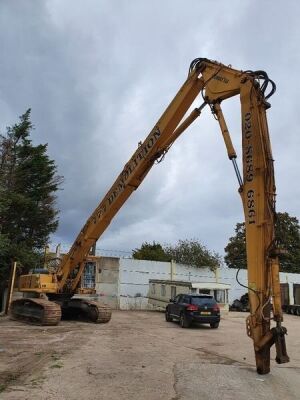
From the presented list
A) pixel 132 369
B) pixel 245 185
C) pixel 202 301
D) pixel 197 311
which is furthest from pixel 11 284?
pixel 245 185

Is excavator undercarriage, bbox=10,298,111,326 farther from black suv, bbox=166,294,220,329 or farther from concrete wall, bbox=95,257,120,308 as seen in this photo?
concrete wall, bbox=95,257,120,308

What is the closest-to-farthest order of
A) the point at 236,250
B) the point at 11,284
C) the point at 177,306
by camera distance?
the point at 177,306 < the point at 11,284 < the point at 236,250

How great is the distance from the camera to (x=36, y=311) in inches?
850

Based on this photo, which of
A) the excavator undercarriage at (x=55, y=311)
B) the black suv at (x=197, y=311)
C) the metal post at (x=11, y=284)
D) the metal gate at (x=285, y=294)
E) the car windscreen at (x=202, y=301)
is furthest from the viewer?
the metal gate at (x=285, y=294)

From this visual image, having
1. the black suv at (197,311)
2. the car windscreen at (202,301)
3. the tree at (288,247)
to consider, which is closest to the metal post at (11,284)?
the black suv at (197,311)

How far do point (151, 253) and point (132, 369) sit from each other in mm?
47608

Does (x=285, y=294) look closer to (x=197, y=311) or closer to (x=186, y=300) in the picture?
(x=186, y=300)

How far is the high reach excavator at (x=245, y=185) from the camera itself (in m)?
10.1

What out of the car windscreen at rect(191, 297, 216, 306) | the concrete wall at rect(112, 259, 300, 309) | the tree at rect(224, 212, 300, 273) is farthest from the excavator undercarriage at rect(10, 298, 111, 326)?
the tree at rect(224, 212, 300, 273)

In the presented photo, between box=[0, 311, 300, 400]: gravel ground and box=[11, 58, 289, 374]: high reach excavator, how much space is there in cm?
105

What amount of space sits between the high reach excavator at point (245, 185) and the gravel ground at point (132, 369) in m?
1.05

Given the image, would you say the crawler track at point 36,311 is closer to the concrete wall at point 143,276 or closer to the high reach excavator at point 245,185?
the high reach excavator at point 245,185

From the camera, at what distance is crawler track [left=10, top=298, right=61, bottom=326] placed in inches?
808

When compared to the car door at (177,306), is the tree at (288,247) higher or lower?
higher
